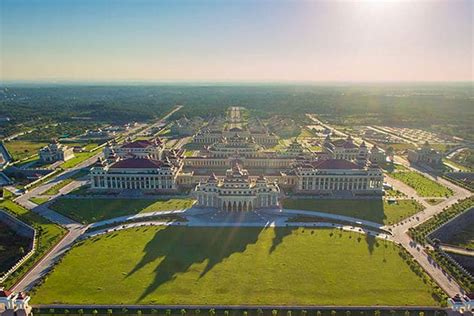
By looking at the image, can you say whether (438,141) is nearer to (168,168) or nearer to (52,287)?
(168,168)

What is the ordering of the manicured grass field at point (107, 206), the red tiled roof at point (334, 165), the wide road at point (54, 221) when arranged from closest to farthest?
the wide road at point (54, 221) → the manicured grass field at point (107, 206) → the red tiled roof at point (334, 165)

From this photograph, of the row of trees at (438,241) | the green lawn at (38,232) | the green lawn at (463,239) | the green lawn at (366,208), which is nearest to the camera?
the row of trees at (438,241)

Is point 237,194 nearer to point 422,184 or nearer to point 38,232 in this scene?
point 38,232

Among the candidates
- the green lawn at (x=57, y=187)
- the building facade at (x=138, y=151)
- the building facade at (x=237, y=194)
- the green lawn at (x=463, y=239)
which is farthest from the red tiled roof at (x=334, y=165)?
the green lawn at (x=57, y=187)

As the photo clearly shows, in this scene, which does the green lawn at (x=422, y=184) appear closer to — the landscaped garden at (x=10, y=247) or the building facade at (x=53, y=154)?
the landscaped garden at (x=10, y=247)

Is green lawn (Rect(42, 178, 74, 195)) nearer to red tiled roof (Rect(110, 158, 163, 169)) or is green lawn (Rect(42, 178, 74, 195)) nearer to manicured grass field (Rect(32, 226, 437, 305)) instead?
red tiled roof (Rect(110, 158, 163, 169))

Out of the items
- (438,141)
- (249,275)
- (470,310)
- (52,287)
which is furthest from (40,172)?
(438,141)
